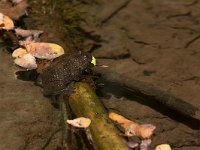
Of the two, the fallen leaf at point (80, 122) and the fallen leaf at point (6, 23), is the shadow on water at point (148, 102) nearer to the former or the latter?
the fallen leaf at point (80, 122)

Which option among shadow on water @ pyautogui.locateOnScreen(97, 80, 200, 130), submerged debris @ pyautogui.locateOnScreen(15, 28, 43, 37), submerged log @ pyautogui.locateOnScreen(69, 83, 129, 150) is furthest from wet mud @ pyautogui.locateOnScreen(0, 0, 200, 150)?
submerged log @ pyautogui.locateOnScreen(69, 83, 129, 150)

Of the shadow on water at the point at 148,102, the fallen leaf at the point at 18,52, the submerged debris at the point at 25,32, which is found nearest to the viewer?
the shadow on water at the point at 148,102

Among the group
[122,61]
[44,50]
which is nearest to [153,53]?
[122,61]

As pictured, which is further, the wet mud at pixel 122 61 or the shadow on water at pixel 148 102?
the shadow on water at pixel 148 102

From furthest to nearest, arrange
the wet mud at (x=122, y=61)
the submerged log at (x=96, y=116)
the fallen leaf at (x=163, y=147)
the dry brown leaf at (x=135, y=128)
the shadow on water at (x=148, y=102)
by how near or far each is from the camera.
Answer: the shadow on water at (x=148, y=102) < the wet mud at (x=122, y=61) < the dry brown leaf at (x=135, y=128) < the fallen leaf at (x=163, y=147) < the submerged log at (x=96, y=116)

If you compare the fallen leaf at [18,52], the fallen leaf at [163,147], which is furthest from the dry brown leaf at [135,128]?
the fallen leaf at [18,52]

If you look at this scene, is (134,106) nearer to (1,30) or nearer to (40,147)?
(40,147)

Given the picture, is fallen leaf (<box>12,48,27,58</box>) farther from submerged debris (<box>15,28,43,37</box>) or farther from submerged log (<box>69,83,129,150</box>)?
submerged log (<box>69,83,129,150</box>)
